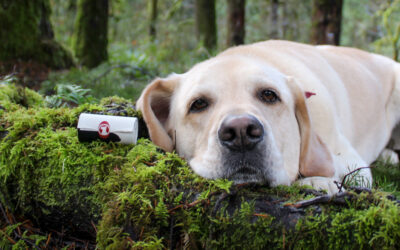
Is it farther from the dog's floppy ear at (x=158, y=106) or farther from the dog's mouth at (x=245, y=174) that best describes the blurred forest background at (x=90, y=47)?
the dog's mouth at (x=245, y=174)

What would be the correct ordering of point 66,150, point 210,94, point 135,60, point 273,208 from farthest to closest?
point 135,60
point 210,94
point 66,150
point 273,208

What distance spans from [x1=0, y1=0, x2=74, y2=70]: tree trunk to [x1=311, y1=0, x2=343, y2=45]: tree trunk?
16.5ft

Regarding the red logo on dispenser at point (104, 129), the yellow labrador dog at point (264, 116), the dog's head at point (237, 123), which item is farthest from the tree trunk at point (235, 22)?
the red logo on dispenser at point (104, 129)

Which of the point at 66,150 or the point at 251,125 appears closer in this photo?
the point at 251,125

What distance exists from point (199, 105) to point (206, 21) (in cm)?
937

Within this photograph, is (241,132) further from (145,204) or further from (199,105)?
(199,105)

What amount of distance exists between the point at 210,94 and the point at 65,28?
1630cm

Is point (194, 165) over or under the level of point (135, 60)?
over

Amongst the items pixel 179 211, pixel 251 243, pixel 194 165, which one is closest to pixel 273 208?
pixel 251 243

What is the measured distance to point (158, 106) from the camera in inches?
135

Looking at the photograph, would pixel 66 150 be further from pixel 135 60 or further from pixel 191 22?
pixel 191 22

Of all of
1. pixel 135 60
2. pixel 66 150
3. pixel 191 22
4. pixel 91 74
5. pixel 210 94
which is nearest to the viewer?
pixel 66 150

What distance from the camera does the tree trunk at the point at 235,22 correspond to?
960 cm

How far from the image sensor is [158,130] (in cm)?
292
